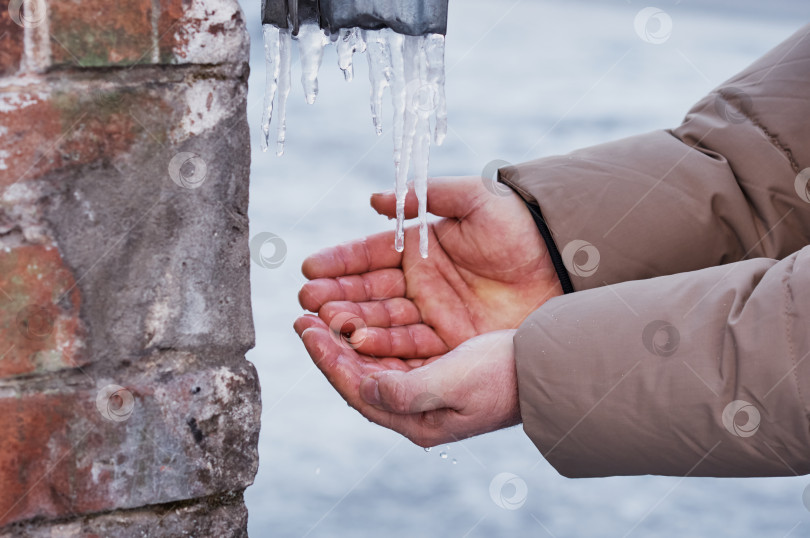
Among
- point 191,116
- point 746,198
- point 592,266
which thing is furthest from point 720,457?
point 191,116

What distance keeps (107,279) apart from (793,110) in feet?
4.03

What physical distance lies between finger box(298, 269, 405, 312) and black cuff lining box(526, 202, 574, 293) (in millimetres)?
278

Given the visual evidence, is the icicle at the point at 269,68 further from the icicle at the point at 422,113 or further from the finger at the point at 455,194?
the finger at the point at 455,194

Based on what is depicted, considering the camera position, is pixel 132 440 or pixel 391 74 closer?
pixel 132 440

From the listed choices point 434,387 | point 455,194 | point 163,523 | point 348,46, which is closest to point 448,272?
point 455,194

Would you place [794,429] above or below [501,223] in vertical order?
below

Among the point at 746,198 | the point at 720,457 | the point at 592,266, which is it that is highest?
the point at 746,198

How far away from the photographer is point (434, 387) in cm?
113

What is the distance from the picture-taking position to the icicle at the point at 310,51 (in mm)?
930

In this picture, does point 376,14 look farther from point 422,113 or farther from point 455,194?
point 455,194

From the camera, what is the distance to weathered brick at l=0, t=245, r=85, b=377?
0.79 metres

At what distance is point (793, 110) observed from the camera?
1.43m

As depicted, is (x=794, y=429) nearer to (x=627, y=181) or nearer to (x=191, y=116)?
(x=627, y=181)

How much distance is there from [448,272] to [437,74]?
593 mm
